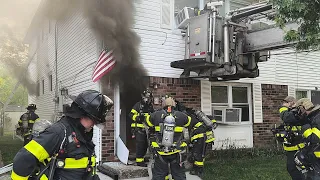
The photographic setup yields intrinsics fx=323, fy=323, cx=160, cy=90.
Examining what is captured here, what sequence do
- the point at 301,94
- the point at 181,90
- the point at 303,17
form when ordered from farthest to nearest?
1. the point at 301,94
2. the point at 181,90
3. the point at 303,17

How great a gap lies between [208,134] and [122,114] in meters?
2.87

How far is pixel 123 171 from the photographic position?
6574mm

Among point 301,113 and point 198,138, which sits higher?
point 301,113

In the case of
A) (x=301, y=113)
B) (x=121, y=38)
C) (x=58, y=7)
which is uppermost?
(x=58, y=7)

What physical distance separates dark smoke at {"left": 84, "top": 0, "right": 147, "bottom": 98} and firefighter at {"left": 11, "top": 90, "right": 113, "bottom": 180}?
16.2 feet

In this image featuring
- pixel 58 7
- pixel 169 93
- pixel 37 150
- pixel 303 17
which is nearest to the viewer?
pixel 37 150

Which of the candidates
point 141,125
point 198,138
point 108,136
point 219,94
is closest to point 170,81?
point 141,125

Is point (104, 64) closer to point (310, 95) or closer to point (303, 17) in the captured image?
point (303, 17)

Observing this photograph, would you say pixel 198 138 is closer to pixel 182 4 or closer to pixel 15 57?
pixel 182 4

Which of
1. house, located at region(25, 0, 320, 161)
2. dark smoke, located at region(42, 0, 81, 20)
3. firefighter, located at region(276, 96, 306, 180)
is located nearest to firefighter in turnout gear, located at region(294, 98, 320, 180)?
firefighter, located at region(276, 96, 306, 180)

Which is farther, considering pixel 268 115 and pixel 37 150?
pixel 268 115

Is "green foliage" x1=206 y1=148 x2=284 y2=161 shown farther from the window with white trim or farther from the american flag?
the american flag

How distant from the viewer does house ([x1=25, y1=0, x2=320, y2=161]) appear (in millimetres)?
8148

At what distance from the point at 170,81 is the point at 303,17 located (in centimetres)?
470
